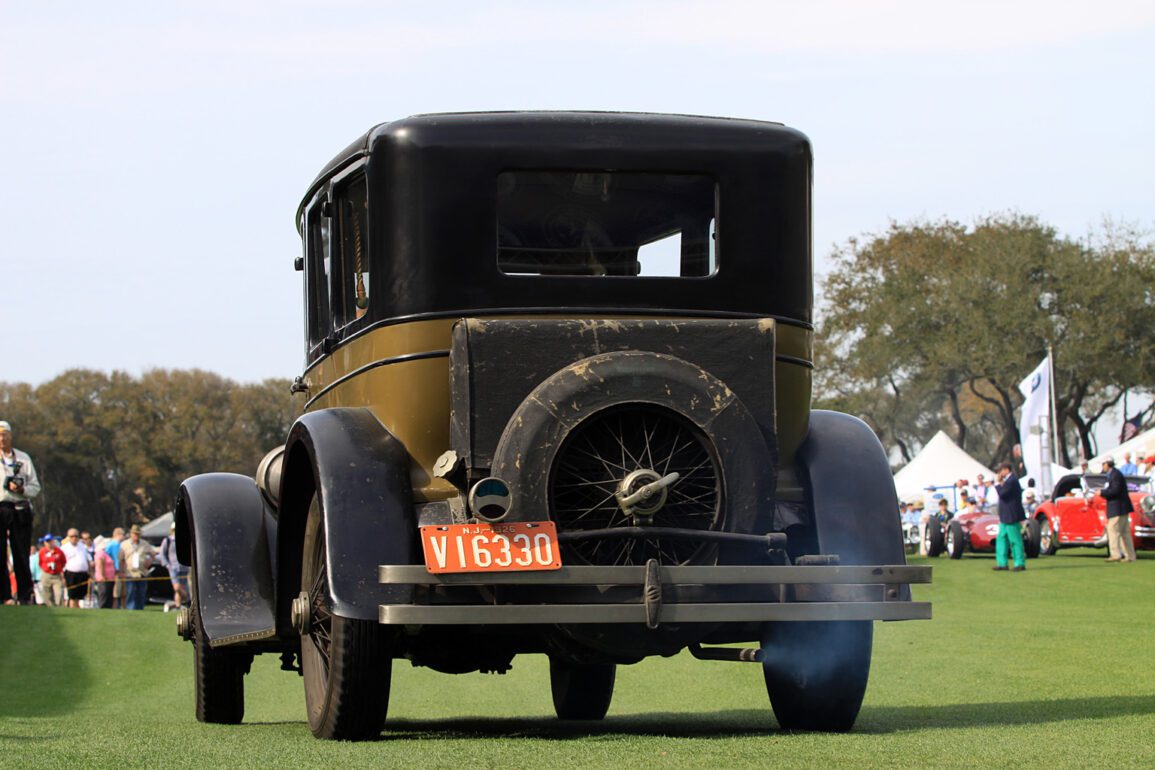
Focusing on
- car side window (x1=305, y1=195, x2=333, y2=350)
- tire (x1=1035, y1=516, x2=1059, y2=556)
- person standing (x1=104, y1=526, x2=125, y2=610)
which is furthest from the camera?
tire (x1=1035, y1=516, x2=1059, y2=556)

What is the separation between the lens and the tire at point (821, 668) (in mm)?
7129

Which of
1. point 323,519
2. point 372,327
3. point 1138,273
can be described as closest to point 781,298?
point 372,327

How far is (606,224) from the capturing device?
7.46 metres

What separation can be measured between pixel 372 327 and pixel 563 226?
949mm

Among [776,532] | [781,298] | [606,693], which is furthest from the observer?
[606,693]

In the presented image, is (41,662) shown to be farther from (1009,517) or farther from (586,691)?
(1009,517)

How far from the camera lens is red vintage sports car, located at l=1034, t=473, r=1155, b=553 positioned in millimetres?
29812

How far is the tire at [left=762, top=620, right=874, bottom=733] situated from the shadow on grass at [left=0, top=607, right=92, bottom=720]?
5846 millimetres

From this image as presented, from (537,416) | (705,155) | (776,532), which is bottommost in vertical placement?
(776,532)

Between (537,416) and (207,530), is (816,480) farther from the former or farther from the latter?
(207,530)

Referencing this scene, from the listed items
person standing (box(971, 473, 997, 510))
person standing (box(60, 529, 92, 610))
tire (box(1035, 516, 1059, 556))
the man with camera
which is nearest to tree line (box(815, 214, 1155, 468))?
person standing (box(971, 473, 997, 510))

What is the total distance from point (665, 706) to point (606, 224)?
4176 mm

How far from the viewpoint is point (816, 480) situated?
730cm

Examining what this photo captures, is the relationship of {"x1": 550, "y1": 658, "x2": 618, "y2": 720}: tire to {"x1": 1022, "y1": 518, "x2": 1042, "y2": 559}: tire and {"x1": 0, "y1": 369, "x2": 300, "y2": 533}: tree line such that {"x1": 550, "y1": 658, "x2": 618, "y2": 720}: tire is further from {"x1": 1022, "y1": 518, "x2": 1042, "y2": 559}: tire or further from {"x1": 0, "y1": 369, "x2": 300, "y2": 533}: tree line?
{"x1": 0, "y1": 369, "x2": 300, "y2": 533}: tree line
